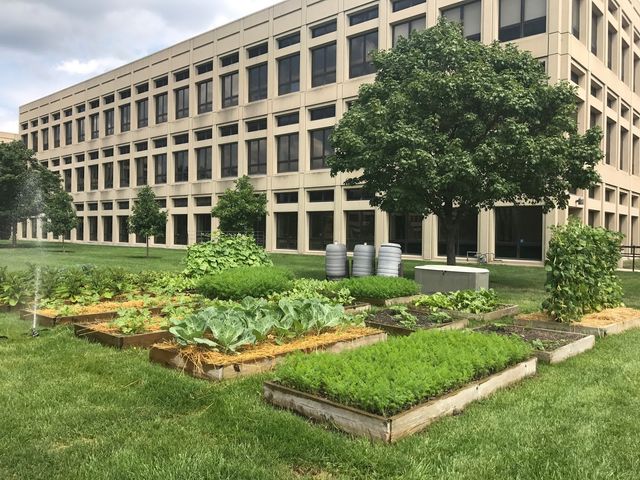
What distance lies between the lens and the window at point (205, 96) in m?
42.8

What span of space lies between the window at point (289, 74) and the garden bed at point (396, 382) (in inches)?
1313

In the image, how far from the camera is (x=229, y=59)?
4156 cm

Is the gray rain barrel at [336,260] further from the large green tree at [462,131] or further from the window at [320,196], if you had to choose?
the window at [320,196]

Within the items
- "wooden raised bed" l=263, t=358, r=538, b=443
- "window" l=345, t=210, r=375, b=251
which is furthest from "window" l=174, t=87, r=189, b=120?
"wooden raised bed" l=263, t=358, r=538, b=443

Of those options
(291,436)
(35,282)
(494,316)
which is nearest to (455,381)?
(291,436)

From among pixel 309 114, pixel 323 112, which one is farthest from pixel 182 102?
pixel 323 112

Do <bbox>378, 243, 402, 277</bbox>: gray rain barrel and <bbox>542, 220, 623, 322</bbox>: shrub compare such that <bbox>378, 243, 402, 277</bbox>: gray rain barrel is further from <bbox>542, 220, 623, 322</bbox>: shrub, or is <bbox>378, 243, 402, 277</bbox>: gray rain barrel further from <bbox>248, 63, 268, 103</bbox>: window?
<bbox>248, 63, 268, 103</bbox>: window

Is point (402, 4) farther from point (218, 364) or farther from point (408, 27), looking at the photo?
point (218, 364)

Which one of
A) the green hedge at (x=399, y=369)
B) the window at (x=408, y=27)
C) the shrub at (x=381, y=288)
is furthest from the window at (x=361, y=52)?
the green hedge at (x=399, y=369)

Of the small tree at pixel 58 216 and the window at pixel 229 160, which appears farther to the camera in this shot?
the window at pixel 229 160

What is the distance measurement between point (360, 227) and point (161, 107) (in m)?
25.4

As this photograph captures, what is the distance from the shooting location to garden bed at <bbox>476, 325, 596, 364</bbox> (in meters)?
6.43

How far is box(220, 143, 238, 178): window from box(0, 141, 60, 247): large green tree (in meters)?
14.2

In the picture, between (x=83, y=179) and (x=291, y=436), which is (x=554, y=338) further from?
(x=83, y=179)
